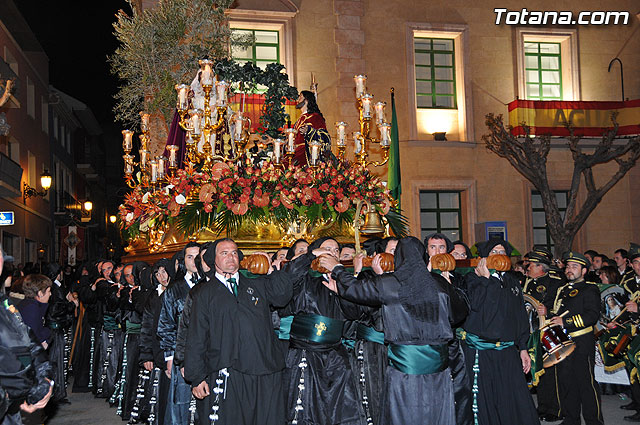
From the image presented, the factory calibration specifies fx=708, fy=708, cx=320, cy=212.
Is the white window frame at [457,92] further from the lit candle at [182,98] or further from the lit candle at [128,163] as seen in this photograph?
the lit candle at [182,98]

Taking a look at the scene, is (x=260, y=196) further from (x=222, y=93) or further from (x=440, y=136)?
(x=440, y=136)

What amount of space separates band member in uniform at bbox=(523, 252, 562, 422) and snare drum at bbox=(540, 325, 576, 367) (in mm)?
551

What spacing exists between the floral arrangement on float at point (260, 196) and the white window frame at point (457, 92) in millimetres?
11085

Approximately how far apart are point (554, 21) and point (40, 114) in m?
22.6

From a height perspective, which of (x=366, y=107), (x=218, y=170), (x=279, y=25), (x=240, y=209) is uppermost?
(x=279, y=25)

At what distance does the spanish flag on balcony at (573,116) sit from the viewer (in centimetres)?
2025

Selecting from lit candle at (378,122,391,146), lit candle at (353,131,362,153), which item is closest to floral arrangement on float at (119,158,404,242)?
lit candle at (378,122,391,146)

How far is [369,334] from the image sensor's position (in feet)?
23.1

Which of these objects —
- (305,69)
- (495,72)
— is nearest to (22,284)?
(305,69)

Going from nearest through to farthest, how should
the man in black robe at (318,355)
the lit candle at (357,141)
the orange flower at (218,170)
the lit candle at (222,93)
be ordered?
the man in black robe at (318,355)
the lit candle at (222,93)
the orange flower at (218,170)
the lit candle at (357,141)

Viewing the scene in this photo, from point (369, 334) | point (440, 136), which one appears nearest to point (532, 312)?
point (369, 334)

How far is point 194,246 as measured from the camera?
7.14 m

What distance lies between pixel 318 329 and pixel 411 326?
1.14m

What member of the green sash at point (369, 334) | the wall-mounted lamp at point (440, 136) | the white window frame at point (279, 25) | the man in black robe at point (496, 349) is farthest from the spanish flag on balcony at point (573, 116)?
the green sash at point (369, 334)
